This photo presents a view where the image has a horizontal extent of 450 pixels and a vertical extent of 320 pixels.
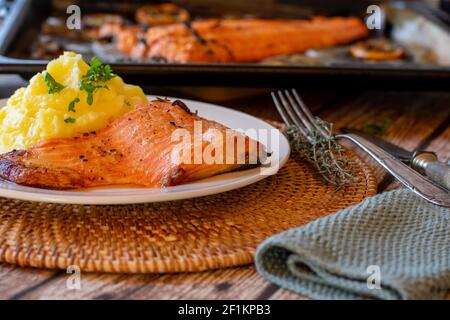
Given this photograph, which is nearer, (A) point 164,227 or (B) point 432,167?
(A) point 164,227

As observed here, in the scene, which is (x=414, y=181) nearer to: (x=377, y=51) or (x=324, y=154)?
(x=324, y=154)

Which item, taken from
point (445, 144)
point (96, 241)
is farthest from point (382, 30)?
point (96, 241)

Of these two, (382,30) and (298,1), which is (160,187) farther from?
(298,1)

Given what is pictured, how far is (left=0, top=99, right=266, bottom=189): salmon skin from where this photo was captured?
1667 mm

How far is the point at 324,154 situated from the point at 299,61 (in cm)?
133

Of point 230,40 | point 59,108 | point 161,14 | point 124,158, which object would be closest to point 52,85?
point 59,108

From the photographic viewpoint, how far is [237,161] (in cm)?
172

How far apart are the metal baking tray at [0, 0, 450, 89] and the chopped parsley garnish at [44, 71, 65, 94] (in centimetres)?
61

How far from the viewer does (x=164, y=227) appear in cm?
163

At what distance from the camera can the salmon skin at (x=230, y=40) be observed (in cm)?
316

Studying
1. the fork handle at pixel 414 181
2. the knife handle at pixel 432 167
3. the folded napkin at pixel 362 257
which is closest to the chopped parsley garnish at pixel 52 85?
the folded napkin at pixel 362 257

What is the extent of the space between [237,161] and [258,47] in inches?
68.4

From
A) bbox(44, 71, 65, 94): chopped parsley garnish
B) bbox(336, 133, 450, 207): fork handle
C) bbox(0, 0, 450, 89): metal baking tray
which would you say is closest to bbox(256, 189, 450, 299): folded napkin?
bbox(336, 133, 450, 207): fork handle

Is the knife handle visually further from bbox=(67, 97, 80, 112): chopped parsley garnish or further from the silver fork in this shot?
bbox=(67, 97, 80, 112): chopped parsley garnish
